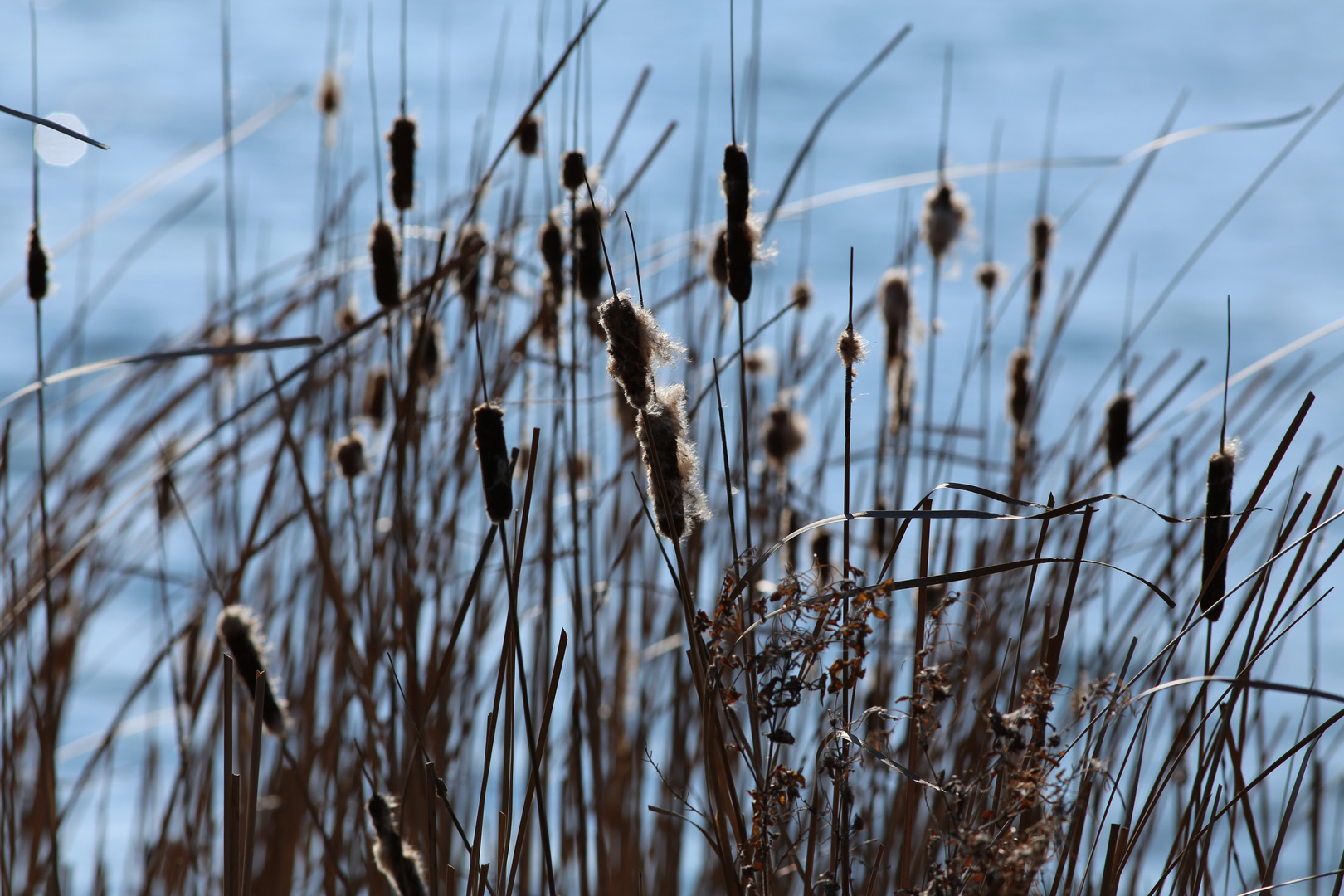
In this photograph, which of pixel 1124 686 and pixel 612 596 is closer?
pixel 1124 686

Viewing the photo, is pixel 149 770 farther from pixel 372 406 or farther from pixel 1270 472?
pixel 1270 472

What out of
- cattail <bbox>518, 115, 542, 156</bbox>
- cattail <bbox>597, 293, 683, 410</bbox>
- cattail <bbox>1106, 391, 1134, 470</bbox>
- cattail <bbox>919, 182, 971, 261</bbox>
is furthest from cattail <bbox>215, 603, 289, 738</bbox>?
cattail <bbox>919, 182, 971, 261</bbox>

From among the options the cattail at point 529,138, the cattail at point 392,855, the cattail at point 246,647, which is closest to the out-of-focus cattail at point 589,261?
the cattail at point 529,138

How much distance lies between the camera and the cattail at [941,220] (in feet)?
4.62

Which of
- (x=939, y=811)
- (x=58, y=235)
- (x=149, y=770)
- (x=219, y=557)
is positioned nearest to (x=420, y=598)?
(x=939, y=811)

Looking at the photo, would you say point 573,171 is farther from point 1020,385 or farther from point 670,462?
point 1020,385

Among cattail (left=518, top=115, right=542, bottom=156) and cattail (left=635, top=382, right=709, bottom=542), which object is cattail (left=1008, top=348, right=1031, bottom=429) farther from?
cattail (left=635, top=382, right=709, bottom=542)

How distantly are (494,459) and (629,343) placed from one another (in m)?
0.11

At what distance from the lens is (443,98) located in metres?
1.72

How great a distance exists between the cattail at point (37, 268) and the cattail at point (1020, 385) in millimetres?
1057

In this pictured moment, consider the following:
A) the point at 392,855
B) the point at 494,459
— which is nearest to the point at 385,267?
the point at 494,459

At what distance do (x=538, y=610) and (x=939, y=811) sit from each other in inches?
26.7

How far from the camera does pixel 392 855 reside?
63 centimetres

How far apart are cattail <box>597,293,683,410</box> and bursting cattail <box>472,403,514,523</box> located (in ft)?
0.26
